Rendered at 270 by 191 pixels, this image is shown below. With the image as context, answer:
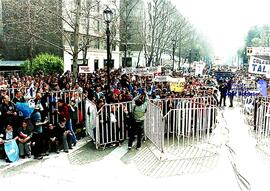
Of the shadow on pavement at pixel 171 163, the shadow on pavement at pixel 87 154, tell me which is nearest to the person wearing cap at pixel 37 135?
the shadow on pavement at pixel 87 154

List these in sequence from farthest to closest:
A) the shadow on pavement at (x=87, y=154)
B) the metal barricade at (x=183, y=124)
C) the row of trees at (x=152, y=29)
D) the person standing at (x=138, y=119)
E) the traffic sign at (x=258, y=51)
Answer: the row of trees at (x=152, y=29) → the traffic sign at (x=258, y=51) → the person standing at (x=138, y=119) → the metal barricade at (x=183, y=124) → the shadow on pavement at (x=87, y=154)

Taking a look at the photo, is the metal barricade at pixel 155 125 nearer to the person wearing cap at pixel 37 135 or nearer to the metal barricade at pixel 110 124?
the metal barricade at pixel 110 124

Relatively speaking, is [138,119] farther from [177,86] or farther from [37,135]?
[177,86]

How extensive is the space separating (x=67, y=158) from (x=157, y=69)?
9.17 metres

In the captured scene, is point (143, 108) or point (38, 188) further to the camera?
point (143, 108)

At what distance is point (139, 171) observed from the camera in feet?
26.0

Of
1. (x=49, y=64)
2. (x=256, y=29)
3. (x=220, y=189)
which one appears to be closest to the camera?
(x=220, y=189)

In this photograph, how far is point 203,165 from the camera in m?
8.30

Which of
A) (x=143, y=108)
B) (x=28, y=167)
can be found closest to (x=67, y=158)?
(x=28, y=167)

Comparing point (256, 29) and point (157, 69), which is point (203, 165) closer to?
point (157, 69)

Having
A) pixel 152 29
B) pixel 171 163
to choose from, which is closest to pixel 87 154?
pixel 171 163

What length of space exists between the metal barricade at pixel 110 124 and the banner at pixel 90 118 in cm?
26

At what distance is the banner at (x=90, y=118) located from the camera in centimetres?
997

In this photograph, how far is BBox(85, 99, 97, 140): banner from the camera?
9966 millimetres
